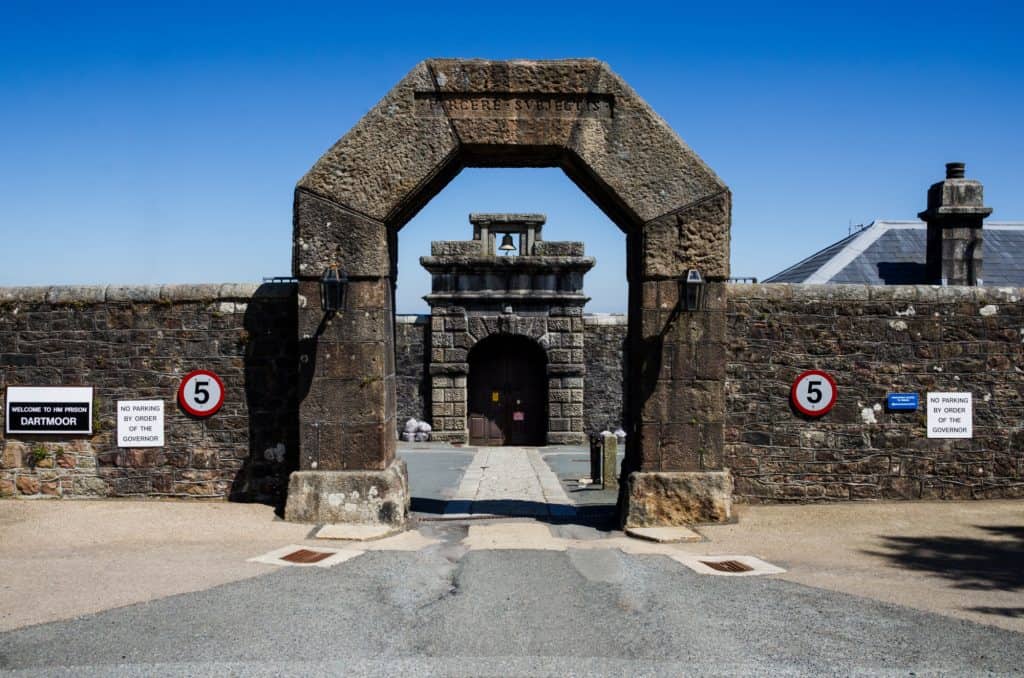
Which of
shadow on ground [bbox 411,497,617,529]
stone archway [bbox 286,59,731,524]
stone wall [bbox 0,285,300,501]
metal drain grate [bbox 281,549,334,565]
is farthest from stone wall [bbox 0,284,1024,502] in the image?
metal drain grate [bbox 281,549,334,565]

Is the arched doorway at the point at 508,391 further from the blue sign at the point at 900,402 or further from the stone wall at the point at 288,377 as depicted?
the blue sign at the point at 900,402

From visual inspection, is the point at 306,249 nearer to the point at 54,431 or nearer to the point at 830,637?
the point at 54,431

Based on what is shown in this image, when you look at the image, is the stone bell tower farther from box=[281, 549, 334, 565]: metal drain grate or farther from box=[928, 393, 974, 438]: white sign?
box=[281, 549, 334, 565]: metal drain grate

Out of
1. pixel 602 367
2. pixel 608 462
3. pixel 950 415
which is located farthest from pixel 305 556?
pixel 602 367

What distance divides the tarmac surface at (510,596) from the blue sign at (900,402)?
97 centimetres

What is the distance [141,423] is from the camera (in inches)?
338

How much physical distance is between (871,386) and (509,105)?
448 centimetres

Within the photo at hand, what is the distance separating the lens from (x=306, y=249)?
795 centimetres

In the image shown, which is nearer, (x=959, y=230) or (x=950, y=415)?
(x=950, y=415)

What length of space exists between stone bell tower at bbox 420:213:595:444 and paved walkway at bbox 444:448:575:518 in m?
2.31

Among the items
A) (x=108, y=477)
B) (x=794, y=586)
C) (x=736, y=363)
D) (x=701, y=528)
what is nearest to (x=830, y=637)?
(x=794, y=586)

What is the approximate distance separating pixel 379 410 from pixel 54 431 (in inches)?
133

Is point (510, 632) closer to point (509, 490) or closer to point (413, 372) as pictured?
point (509, 490)

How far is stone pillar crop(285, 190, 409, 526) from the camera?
26.1 ft
